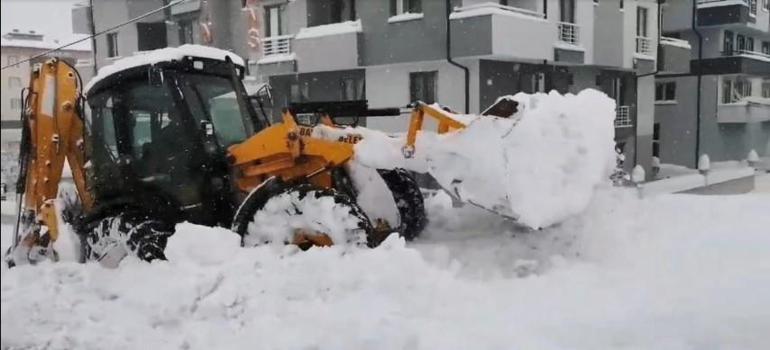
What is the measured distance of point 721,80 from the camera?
9.21 ft

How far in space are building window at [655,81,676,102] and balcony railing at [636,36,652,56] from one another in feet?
0.57

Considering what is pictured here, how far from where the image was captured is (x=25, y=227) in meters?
3.77

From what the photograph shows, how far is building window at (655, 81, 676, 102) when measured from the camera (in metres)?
3.22

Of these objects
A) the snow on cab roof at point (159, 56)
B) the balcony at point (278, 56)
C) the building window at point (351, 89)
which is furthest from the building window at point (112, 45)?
the building window at point (351, 89)

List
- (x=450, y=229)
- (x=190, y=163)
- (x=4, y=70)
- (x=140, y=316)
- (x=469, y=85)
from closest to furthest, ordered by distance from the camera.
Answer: (x=4, y=70) < (x=140, y=316) < (x=190, y=163) < (x=469, y=85) < (x=450, y=229)

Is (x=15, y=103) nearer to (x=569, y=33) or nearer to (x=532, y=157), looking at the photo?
(x=532, y=157)

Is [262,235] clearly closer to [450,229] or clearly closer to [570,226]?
[450,229]

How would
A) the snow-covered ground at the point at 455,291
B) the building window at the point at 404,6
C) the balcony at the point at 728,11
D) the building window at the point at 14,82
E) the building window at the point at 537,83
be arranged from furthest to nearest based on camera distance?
the building window at the point at 404,6 → the building window at the point at 537,83 → the balcony at the point at 728,11 → the snow-covered ground at the point at 455,291 → the building window at the point at 14,82

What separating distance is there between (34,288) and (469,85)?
96.9 inches

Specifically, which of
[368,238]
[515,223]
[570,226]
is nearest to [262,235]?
[368,238]

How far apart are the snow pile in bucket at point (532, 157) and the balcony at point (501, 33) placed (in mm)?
483

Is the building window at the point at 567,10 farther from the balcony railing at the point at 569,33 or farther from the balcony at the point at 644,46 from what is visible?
the balcony at the point at 644,46

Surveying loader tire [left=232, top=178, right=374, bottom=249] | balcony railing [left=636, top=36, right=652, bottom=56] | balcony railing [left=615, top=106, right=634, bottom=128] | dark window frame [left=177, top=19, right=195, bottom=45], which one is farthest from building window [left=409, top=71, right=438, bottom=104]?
dark window frame [left=177, top=19, right=195, bottom=45]

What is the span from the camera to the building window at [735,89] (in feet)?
8.86
